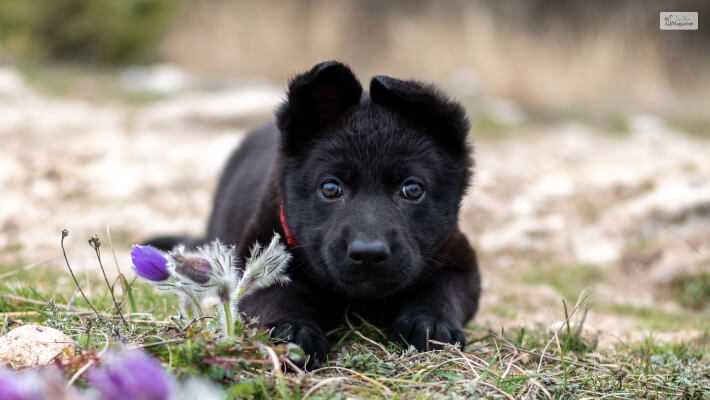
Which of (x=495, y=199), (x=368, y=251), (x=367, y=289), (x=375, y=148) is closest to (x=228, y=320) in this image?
(x=368, y=251)

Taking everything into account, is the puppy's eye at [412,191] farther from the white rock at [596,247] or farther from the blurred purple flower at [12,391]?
the white rock at [596,247]

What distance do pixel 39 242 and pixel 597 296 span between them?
4.39 meters

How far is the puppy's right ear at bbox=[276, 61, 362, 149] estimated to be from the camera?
293 cm

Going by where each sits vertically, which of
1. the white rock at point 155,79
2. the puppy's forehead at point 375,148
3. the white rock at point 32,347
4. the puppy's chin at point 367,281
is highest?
the white rock at point 155,79

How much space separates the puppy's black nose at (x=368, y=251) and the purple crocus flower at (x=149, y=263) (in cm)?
63

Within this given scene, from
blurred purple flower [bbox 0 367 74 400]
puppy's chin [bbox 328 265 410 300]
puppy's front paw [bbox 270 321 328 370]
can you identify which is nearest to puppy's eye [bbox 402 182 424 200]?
puppy's chin [bbox 328 265 410 300]

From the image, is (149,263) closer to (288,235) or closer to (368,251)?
(368,251)

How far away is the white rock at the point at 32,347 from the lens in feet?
7.05

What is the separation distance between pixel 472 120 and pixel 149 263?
9665 mm

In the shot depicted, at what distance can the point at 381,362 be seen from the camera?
7.93 ft

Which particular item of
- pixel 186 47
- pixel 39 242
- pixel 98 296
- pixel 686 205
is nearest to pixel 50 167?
pixel 39 242

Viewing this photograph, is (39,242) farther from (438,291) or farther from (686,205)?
(686,205)

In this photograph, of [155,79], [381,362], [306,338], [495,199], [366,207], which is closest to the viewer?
[381,362]

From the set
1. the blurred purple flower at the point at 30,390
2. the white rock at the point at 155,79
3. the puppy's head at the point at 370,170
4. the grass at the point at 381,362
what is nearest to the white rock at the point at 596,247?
the grass at the point at 381,362
